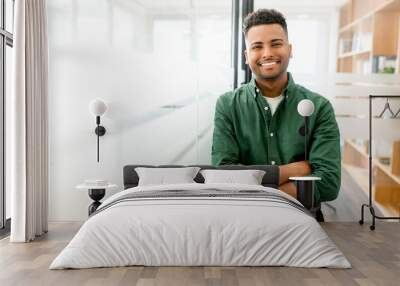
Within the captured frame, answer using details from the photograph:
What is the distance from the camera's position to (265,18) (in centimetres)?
586

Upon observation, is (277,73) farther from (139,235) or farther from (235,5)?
(139,235)

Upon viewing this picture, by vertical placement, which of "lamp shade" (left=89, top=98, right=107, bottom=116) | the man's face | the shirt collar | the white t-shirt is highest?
the man's face

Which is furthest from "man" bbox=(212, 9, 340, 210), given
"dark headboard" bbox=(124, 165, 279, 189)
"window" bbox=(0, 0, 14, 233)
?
"window" bbox=(0, 0, 14, 233)

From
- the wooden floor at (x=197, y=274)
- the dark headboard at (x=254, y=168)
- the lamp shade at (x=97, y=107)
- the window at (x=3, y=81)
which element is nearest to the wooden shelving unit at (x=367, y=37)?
the dark headboard at (x=254, y=168)

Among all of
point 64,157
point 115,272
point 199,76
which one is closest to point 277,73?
point 199,76

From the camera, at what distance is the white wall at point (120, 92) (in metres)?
6.06

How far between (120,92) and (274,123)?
1.69 meters

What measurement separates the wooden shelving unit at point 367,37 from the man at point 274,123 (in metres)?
0.55

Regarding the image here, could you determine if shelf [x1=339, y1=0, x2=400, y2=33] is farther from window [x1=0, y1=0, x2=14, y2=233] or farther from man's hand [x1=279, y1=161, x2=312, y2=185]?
window [x1=0, y1=0, x2=14, y2=233]

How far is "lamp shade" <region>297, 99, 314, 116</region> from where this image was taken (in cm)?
559

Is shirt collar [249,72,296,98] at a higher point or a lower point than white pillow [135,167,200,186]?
higher

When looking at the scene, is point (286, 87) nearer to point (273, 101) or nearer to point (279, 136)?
point (273, 101)

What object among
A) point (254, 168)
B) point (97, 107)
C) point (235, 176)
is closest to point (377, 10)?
point (254, 168)

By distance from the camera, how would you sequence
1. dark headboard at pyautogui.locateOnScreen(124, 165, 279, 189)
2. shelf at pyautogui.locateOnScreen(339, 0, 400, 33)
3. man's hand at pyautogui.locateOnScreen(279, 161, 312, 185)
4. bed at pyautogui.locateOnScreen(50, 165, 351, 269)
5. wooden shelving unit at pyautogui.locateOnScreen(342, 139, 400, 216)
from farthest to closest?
wooden shelving unit at pyautogui.locateOnScreen(342, 139, 400, 216)
shelf at pyautogui.locateOnScreen(339, 0, 400, 33)
man's hand at pyautogui.locateOnScreen(279, 161, 312, 185)
dark headboard at pyautogui.locateOnScreen(124, 165, 279, 189)
bed at pyautogui.locateOnScreen(50, 165, 351, 269)
